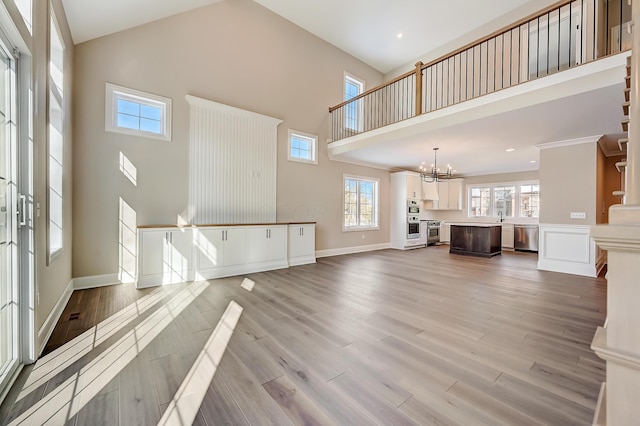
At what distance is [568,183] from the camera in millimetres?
5246

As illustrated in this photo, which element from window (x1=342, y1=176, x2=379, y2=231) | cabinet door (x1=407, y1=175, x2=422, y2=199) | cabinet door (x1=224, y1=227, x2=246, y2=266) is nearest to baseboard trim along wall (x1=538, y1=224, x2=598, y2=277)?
cabinet door (x1=407, y1=175, x2=422, y2=199)

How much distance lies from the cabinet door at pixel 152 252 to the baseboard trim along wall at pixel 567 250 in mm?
7152

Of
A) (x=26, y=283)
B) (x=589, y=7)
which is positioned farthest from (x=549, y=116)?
(x=26, y=283)

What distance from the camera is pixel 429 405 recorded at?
5.28ft

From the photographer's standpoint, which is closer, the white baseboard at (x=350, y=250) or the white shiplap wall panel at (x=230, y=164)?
the white shiplap wall panel at (x=230, y=164)

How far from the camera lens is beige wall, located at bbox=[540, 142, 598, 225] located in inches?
196

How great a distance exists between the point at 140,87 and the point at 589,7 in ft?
27.0

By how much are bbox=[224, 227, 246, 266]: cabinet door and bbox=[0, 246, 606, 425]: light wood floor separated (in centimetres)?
93

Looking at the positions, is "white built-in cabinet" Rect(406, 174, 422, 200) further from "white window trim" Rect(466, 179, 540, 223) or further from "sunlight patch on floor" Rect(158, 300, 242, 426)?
"sunlight patch on floor" Rect(158, 300, 242, 426)

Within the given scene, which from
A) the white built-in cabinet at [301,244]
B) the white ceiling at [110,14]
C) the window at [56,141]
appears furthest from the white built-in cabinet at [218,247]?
the white ceiling at [110,14]

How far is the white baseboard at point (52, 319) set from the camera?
2222mm

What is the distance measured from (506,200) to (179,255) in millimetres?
9845

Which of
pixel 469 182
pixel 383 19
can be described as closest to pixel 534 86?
pixel 383 19

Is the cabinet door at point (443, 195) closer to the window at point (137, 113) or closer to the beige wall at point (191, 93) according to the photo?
the beige wall at point (191, 93)
